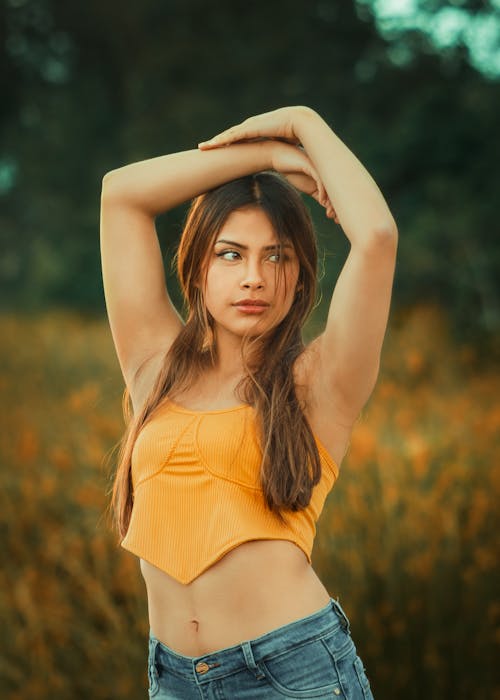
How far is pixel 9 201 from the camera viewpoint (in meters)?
18.2

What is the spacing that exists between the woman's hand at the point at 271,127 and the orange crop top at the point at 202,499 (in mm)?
647

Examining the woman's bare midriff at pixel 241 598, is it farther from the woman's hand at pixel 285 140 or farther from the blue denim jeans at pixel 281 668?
the woman's hand at pixel 285 140

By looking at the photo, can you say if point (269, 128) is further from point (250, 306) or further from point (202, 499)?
point (202, 499)

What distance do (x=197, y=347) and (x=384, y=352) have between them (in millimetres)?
6650

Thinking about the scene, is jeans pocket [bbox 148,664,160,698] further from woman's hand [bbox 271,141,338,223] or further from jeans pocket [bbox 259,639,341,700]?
woman's hand [bbox 271,141,338,223]

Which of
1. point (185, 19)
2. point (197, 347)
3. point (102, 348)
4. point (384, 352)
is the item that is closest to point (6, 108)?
point (185, 19)

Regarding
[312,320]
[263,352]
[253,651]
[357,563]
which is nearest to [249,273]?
[263,352]

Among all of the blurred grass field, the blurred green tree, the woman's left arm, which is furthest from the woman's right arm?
the blurred green tree

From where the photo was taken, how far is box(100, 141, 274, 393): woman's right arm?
240cm

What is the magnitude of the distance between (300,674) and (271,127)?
4.08 feet

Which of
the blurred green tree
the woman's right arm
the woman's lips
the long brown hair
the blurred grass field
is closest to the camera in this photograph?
the long brown hair

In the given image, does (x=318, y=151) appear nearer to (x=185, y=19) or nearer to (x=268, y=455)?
(x=268, y=455)

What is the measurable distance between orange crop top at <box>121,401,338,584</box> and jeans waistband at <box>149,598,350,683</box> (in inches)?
6.4

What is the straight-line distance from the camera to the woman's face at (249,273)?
2.21 meters
